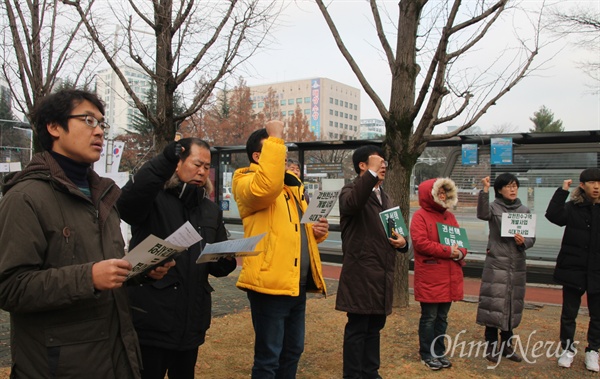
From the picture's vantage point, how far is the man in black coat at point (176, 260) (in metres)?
2.62

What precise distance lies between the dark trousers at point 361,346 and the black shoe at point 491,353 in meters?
1.46

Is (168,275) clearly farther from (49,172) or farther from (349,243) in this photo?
(349,243)

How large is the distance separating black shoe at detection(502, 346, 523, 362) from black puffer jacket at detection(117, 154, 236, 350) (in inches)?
139

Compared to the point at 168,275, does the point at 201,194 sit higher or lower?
higher

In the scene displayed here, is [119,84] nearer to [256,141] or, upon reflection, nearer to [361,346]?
[256,141]

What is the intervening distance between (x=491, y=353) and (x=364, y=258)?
6.59 feet

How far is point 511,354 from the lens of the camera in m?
5.04

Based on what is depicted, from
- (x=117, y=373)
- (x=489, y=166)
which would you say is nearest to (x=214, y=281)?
(x=489, y=166)

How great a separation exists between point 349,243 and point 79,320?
2.60m

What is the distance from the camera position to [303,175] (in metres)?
12.2

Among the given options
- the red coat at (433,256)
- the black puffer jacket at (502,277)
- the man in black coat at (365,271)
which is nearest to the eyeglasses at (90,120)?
the man in black coat at (365,271)

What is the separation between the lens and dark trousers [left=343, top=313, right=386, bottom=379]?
13.3 ft

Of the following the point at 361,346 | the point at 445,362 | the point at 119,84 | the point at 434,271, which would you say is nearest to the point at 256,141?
the point at 361,346

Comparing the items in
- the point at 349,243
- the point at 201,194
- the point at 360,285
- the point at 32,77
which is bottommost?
the point at 360,285
